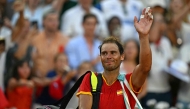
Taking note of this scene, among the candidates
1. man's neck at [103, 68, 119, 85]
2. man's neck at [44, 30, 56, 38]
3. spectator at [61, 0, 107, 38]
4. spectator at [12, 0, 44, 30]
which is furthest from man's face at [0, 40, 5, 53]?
man's neck at [103, 68, 119, 85]

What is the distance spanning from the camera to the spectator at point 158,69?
1254 centimetres

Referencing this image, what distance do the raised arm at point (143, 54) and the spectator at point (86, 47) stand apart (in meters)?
4.90

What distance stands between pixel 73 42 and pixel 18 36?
3.74ft

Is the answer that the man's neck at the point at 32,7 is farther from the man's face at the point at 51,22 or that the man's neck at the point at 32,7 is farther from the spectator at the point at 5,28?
the spectator at the point at 5,28

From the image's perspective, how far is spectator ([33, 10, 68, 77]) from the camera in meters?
11.8

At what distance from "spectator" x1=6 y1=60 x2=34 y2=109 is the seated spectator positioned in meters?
0.36

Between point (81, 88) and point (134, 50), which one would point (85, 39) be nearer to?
point (134, 50)

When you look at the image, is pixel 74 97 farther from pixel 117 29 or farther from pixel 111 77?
pixel 117 29

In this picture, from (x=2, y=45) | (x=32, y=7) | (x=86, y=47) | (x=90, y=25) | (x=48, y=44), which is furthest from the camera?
(x=32, y=7)

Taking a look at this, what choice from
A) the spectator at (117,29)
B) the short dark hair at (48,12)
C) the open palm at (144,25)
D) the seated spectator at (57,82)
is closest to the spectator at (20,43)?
the short dark hair at (48,12)

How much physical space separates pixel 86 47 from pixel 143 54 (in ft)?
17.6

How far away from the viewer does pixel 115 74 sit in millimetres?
7168

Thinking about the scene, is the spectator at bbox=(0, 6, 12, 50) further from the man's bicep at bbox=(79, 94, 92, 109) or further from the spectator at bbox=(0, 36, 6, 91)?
the man's bicep at bbox=(79, 94, 92, 109)

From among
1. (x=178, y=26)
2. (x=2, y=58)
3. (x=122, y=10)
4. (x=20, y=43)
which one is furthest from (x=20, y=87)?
(x=178, y=26)
